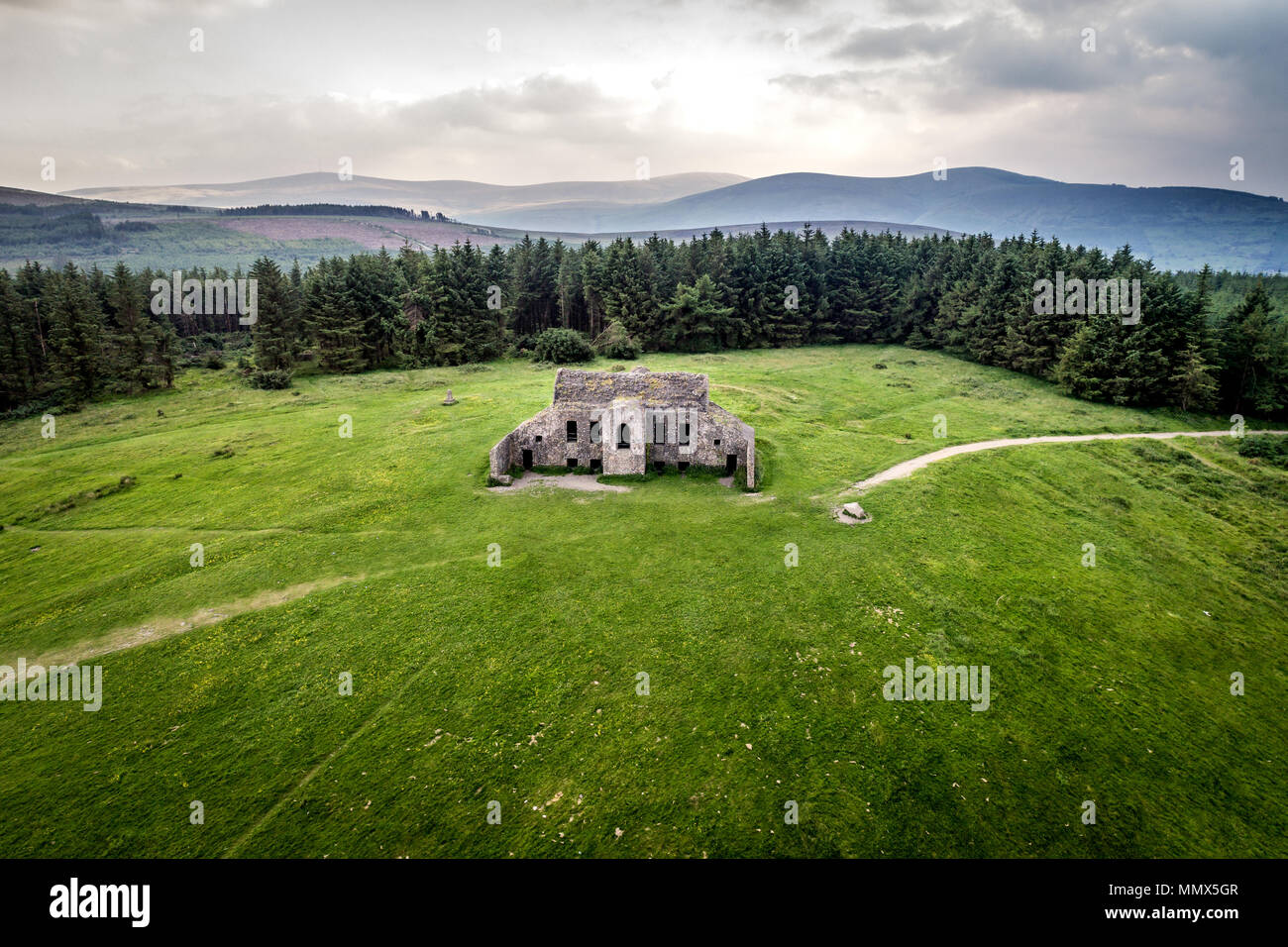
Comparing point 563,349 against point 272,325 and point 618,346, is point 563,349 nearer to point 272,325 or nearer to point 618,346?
point 618,346

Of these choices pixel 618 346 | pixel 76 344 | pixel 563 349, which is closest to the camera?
pixel 76 344

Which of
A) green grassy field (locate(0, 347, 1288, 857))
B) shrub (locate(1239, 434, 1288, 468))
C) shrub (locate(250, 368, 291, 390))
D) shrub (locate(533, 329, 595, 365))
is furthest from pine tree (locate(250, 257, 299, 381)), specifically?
shrub (locate(1239, 434, 1288, 468))

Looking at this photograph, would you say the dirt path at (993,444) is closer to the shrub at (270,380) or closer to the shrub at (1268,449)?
the shrub at (1268,449)

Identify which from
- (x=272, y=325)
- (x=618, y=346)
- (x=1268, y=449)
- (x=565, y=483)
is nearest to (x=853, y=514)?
(x=565, y=483)

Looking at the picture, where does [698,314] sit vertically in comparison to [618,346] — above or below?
above

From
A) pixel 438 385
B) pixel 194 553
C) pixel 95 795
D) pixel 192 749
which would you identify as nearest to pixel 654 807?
pixel 192 749

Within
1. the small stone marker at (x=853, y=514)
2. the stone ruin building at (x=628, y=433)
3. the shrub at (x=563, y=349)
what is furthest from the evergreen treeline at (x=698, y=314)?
the small stone marker at (x=853, y=514)
